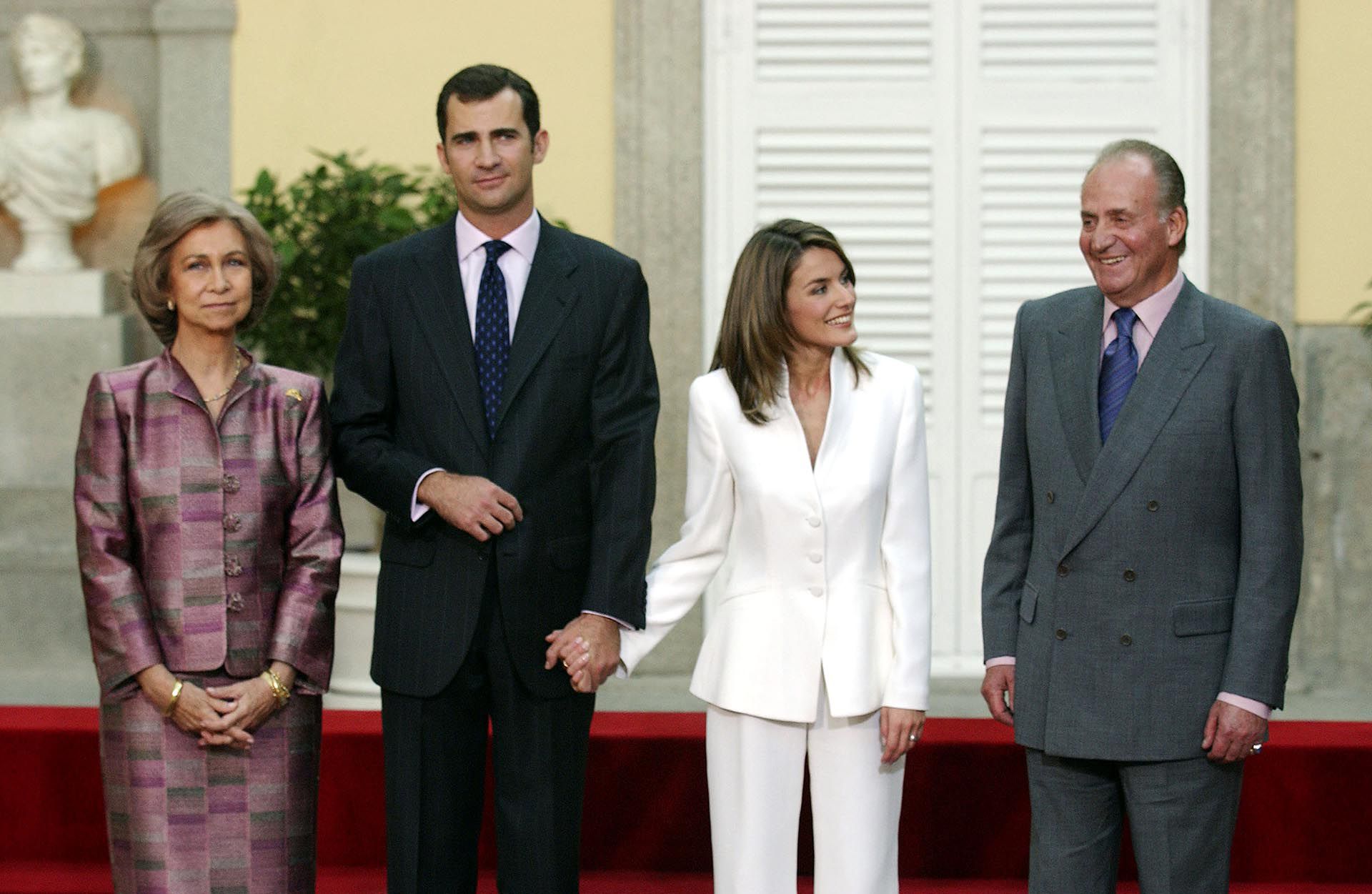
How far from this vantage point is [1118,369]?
9.11 ft

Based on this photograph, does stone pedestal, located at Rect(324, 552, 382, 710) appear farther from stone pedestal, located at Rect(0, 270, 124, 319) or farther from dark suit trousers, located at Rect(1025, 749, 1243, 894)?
dark suit trousers, located at Rect(1025, 749, 1243, 894)

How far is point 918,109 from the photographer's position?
6.04 metres

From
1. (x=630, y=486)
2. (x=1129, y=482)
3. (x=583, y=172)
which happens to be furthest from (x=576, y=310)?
(x=583, y=172)

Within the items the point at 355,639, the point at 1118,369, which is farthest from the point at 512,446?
the point at 355,639

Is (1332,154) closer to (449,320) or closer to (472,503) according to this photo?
(449,320)

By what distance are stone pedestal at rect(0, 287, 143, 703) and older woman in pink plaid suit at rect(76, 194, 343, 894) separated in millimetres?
3189

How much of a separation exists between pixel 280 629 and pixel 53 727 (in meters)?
A: 1.39

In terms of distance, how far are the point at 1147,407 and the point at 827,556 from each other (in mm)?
605

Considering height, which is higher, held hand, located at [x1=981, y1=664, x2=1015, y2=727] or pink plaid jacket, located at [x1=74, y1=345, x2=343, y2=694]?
pink plaid jacket, located at [x1=74, y1=345, x2=343, y2=694]

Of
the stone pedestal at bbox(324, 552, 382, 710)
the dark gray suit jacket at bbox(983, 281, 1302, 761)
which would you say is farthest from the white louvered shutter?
the dark gray suit jacket at bbox(983, 281, 1302, 761)

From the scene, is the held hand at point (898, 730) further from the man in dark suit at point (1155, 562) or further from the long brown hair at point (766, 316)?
the long brown hair at point (766, 316)

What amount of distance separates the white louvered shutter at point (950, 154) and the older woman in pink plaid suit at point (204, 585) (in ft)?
10.7

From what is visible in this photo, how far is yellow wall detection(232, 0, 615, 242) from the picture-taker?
6059mm

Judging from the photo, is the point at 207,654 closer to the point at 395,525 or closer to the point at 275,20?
the point at 395,525
